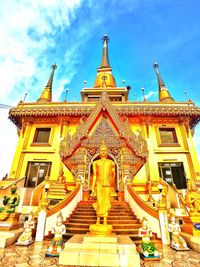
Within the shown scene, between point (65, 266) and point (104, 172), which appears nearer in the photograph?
point (65, 266)

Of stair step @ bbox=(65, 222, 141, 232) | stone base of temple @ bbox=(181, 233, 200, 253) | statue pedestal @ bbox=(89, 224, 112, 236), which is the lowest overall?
stone base of temple @ bbox=(181, 233, 200, 253)

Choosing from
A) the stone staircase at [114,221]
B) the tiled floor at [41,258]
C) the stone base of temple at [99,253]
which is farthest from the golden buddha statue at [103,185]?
the stone staircase at [114,221]

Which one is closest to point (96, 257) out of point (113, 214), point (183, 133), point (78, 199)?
point (113, 214)

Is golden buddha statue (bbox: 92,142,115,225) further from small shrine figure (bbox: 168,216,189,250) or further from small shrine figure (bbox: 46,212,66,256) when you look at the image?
small shrine figure (bbox: 168,216,189,250)

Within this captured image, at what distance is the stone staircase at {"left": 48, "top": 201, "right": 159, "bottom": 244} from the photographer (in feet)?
17.1

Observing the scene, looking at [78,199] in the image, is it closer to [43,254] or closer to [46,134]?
[43,254]

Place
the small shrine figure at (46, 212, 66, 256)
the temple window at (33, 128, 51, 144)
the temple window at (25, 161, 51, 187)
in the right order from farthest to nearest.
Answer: the temple window at (33, 128, 51, 144) < the temple window at (25, 161, 51, 187) < the small shrine figure at (46, 212, 66, 256)

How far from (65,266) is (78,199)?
16.1 ft

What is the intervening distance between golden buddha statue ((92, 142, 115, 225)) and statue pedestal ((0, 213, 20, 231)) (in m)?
2.79

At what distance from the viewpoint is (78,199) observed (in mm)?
7754

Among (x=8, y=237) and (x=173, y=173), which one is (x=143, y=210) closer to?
(x=8, y=237)

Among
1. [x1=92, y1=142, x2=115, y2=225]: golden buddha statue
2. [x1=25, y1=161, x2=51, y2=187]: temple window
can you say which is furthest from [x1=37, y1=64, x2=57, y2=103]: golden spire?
[x1=92, y1=142, x2=115, y2=225]: golden buddha statue

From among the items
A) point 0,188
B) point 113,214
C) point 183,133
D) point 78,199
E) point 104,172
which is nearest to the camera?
point 104,172

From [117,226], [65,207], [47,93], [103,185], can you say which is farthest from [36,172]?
[47,93]
